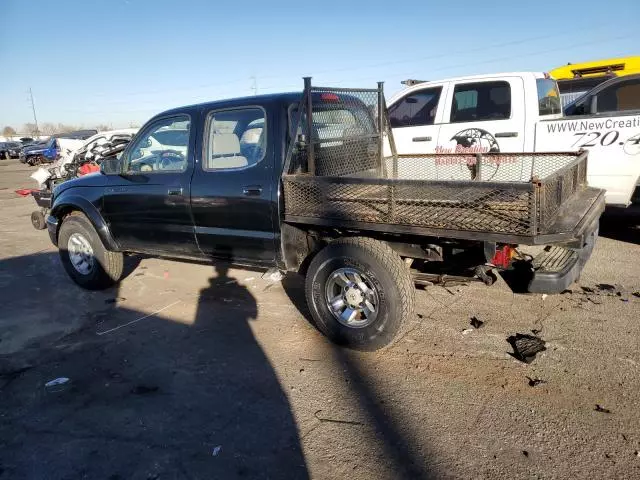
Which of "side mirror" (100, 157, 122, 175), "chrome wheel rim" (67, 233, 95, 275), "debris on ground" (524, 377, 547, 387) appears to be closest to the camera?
"debris on ground" (524, 377, 547, 387)

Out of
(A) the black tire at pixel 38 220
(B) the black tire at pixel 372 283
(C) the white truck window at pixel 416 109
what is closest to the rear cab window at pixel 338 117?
(B) the black tire at pixel 372 283

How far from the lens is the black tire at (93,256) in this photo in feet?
17.3

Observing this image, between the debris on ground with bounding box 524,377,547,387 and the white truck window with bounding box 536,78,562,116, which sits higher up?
the white truck window with bounding box 536,78,562,116

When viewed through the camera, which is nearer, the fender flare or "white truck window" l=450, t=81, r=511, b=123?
the fender flare

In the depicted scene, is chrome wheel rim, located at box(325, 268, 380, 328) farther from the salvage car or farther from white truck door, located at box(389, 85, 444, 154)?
the salvage car

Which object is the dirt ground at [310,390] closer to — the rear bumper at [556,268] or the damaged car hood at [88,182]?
the rear bumper at [556,268]

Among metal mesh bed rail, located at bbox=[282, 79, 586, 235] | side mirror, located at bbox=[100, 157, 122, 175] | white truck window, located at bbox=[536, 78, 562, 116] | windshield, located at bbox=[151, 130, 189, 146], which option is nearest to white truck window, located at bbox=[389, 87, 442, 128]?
white truck window, located at bbox=[536, 78, 562, 116]

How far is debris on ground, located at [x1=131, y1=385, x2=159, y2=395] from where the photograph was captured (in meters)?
3.37

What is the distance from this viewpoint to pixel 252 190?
3984 mm

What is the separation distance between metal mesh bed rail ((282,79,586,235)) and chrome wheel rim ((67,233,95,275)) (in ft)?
9.24

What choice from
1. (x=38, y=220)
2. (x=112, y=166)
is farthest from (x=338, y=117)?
(x=38, y=220)

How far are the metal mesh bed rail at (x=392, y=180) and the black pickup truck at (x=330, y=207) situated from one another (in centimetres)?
1

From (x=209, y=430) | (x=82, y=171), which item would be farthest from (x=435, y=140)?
(x=82, y=171)

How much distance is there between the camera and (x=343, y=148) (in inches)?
173
